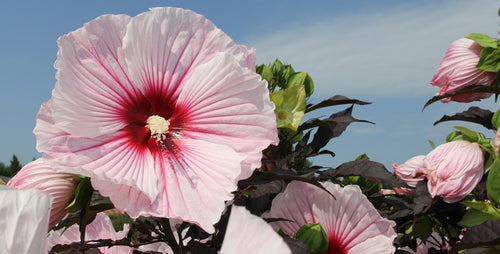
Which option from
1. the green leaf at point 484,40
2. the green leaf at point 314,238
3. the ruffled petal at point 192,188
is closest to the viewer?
the ruffled petal at point 192,188

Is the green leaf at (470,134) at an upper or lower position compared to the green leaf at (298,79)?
lower

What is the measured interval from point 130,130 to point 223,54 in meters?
0.21

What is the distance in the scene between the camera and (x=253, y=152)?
0.62m

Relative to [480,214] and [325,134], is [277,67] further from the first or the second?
[480,214]

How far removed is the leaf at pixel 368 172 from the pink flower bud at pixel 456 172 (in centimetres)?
52

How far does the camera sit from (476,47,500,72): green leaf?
1.54 m

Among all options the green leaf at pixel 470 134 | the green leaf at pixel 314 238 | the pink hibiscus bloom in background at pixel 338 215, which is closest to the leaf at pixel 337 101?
the pink hibiscus bloom in background at pixel 338 215

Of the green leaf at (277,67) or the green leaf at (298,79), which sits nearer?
the green leaf at (298,79)

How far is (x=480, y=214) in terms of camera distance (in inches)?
49.4

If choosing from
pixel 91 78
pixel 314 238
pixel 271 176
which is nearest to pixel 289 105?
pixel 271 176

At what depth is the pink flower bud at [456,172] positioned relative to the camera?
1323 mm

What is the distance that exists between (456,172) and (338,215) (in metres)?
0.73

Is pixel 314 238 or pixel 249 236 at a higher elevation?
pixel 249 236

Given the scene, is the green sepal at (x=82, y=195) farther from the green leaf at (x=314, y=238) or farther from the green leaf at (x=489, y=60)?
the green leaf at (x=489, y=60)
